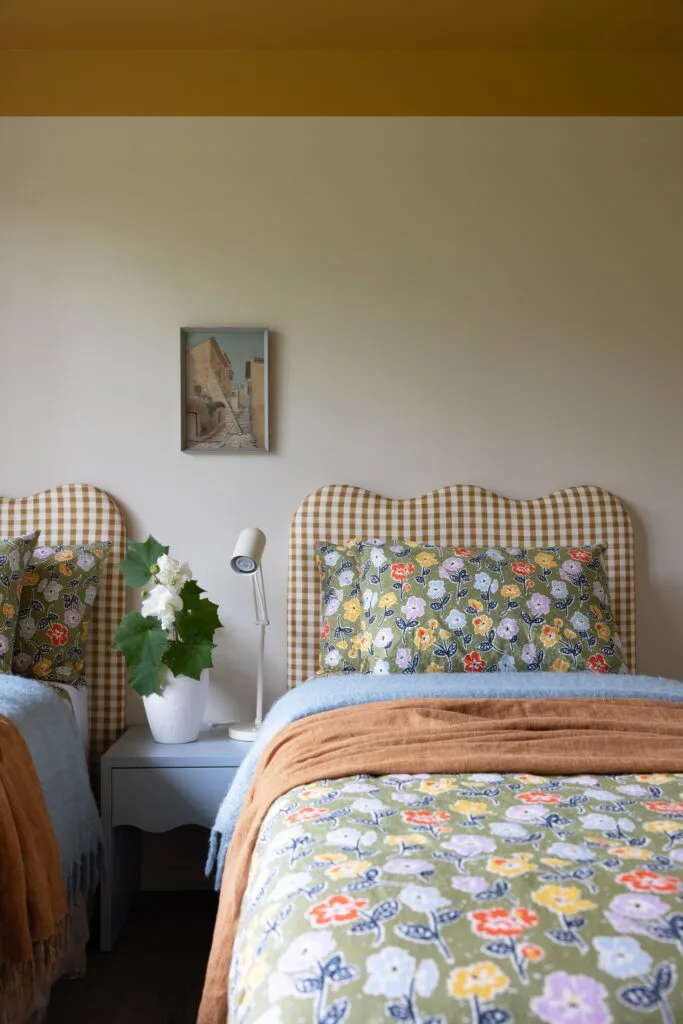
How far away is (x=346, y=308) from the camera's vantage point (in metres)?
3.33

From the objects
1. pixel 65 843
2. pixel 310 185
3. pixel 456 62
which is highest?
pixel 456 62

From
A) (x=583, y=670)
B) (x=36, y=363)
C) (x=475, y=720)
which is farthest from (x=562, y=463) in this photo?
(x=36, y=363)

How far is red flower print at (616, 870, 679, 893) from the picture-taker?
1.24 meters

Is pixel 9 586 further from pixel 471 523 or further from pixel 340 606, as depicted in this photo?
pixel 471 523

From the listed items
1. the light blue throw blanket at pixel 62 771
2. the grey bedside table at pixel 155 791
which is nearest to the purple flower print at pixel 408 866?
the light blue throw blanket at pixel 62 771

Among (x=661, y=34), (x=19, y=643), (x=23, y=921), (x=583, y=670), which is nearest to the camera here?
(x=23, y=921)

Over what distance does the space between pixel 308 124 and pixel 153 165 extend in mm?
520

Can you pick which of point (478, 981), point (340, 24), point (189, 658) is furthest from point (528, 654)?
point (340, 24)

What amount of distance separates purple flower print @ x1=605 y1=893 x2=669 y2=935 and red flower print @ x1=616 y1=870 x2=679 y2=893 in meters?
0.02

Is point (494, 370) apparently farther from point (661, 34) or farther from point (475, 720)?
point (475, 720)

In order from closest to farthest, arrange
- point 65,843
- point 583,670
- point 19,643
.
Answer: point 65,843 → point 583,670 → point 19,643

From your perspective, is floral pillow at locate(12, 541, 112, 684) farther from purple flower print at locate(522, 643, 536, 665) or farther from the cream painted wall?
purple flower print at locate(522, 643, 536, 665)

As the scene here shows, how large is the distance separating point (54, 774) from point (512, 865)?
1520 mm

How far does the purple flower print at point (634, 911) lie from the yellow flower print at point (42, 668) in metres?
2.12
